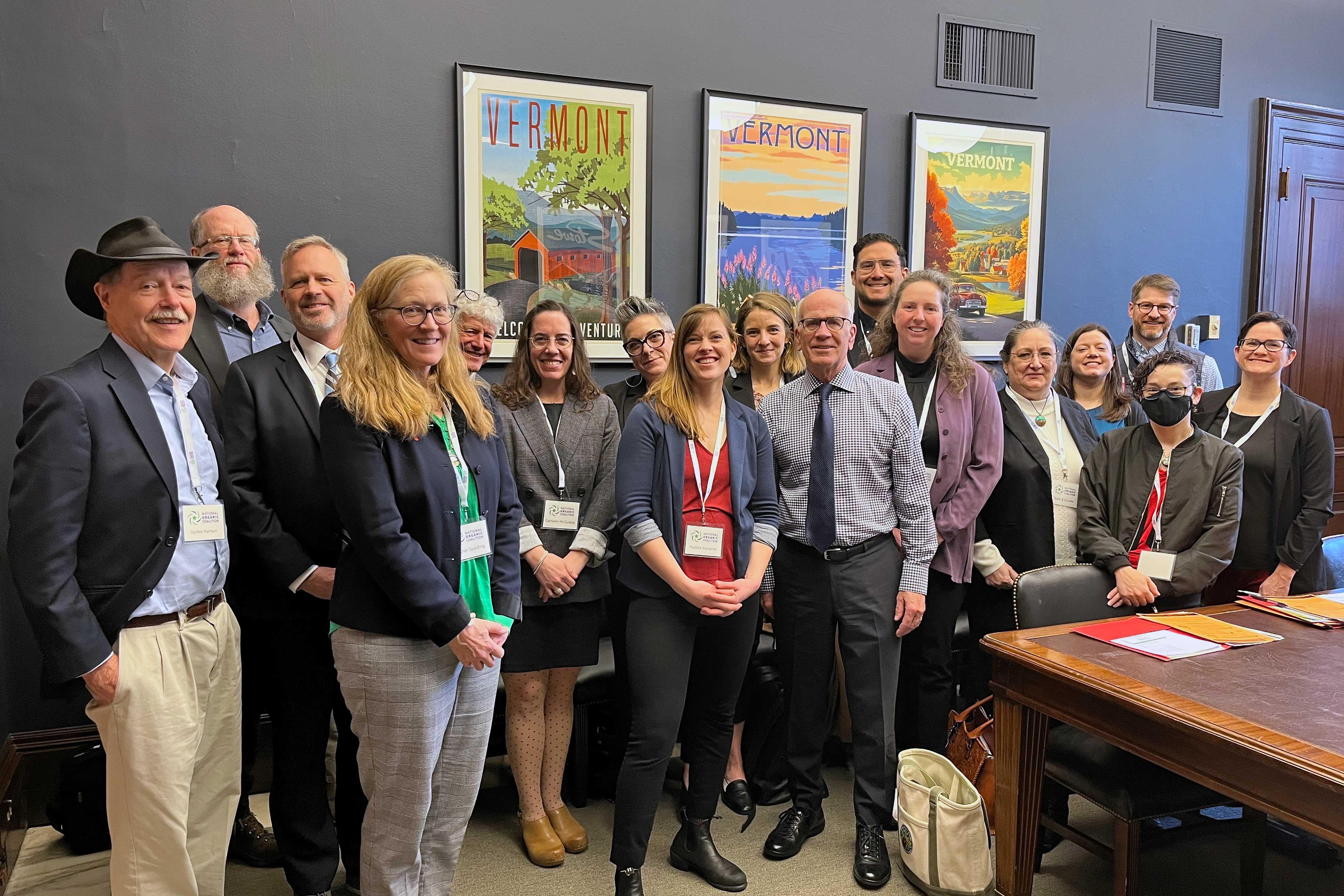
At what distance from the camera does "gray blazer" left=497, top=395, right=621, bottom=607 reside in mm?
2701

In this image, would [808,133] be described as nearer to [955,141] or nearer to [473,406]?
[955,141]

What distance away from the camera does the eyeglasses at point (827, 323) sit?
264 centimetres

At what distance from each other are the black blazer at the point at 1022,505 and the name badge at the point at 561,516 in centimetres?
140

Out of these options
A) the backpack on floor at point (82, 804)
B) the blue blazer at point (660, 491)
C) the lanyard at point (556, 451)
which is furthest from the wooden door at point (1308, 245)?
the backpack on floor at point (82, 804)

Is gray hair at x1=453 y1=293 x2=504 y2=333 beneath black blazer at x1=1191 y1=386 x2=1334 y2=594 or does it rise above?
above

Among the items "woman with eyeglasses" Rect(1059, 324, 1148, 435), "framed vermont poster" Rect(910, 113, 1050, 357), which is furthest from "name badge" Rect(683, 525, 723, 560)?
"framed vermont poster" Rect(910, 113, 1050, 357)

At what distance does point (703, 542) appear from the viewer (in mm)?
2418

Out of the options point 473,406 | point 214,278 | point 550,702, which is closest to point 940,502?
point 550,702

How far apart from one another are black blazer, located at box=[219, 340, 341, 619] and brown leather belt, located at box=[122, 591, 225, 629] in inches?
5.4

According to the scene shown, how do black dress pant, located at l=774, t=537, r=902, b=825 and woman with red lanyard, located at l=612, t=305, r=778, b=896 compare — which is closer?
woman with red lanyard, located at l=612, t=305, r=778, b=896

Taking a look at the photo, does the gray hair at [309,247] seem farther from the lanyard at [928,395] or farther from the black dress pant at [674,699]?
the lanyard at [928,395]

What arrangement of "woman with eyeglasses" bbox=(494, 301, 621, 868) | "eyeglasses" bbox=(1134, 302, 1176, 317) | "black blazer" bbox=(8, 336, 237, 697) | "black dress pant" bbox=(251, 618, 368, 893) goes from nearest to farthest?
"black blazer" bbox=(8, 336, 237, 697)
"black dress pant" bbox=(251, 618, 368, 893)
"woman with eyeglasses" bbox=(494, 301, 621, 868)
"eyeglasses" bbox=(1134, 302, 1176, 317)

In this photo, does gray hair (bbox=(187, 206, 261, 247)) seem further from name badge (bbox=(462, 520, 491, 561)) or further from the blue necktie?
the blue necktie

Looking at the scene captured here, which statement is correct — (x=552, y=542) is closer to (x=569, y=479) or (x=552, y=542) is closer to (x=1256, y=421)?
(x=569, y=479)
